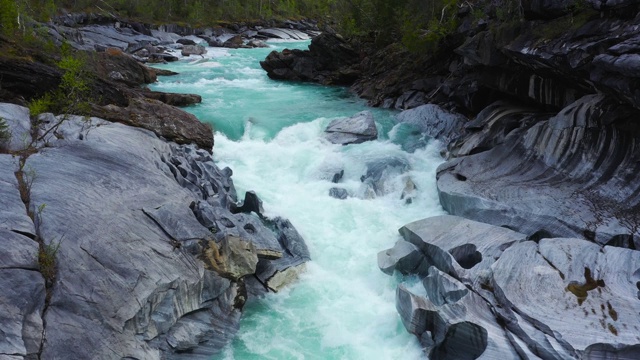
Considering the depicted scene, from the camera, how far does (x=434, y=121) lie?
20719 mm

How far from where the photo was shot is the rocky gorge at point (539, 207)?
8.00m

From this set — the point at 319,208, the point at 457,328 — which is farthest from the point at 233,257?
the point at 319,208

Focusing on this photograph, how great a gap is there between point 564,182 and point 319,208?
23.1 ft

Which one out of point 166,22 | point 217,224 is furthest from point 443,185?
point 166,22

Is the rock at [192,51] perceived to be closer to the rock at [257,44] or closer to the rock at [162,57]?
the rock at [162,57]

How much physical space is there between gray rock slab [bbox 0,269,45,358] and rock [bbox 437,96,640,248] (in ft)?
33.4

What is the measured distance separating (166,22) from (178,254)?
60.2 metres

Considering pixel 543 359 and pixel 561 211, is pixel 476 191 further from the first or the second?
pixel 543 359

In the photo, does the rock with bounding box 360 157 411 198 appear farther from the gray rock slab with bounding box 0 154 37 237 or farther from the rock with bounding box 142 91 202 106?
the rock with bounding box 142 91 202 106

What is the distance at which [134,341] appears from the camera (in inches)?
286

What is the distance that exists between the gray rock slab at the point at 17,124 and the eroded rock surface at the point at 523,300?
897cm

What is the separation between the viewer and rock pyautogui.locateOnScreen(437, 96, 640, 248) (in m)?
10.9

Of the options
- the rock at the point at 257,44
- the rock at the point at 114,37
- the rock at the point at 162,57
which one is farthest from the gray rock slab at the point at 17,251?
the rock at the point at 257,44

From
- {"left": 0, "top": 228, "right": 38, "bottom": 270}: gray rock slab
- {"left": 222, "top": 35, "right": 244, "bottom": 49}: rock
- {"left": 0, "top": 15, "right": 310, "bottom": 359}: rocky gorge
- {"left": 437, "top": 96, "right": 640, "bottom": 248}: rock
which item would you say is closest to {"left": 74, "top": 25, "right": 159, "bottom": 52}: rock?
{"left": 222, "top": 35, "right": 244, "bottom": 49}: rock
